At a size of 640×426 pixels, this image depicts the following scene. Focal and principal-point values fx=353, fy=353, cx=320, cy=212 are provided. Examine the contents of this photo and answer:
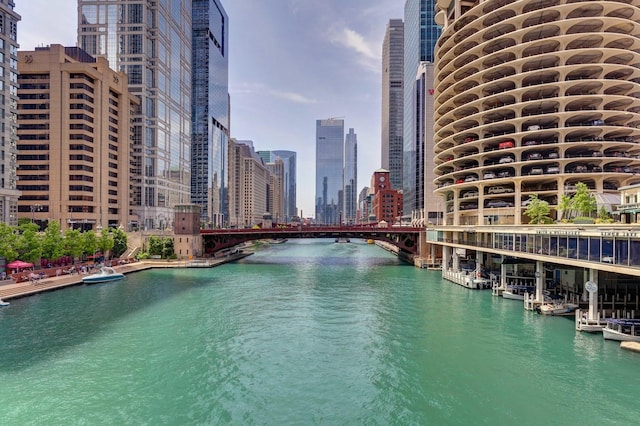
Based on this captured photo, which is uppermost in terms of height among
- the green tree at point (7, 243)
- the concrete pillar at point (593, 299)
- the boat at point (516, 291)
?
the green tree at point (7, 243)

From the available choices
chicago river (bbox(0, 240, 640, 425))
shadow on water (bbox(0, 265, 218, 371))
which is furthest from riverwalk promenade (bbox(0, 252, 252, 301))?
chicago river (bbox(0, 240, 640, 425))

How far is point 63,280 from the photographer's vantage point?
5812 cm

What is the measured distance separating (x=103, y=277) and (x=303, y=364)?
5078 centimetres

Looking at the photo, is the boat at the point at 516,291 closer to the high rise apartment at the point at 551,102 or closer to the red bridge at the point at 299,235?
the high rise apartment at the point at 551,102

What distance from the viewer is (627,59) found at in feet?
211

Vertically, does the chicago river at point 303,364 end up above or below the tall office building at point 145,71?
below

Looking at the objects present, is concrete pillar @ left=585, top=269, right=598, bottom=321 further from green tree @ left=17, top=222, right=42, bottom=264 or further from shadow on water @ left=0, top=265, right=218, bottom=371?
green tree @ left=17, top=222, right=42, bottom=264

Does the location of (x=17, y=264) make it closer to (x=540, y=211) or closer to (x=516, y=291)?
(x=516, y=291)

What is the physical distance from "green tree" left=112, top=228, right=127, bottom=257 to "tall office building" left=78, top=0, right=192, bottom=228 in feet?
A: 148

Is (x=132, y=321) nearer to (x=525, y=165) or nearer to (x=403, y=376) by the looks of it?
(x=403, y=376)

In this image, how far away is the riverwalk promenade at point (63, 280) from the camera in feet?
159

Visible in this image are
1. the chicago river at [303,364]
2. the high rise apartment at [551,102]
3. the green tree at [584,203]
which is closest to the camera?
the chicago river at [303,364]

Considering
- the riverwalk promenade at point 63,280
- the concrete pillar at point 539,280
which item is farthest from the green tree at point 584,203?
the riverwalk promenade at point 63,280

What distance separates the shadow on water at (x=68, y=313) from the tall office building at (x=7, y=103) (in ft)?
105
